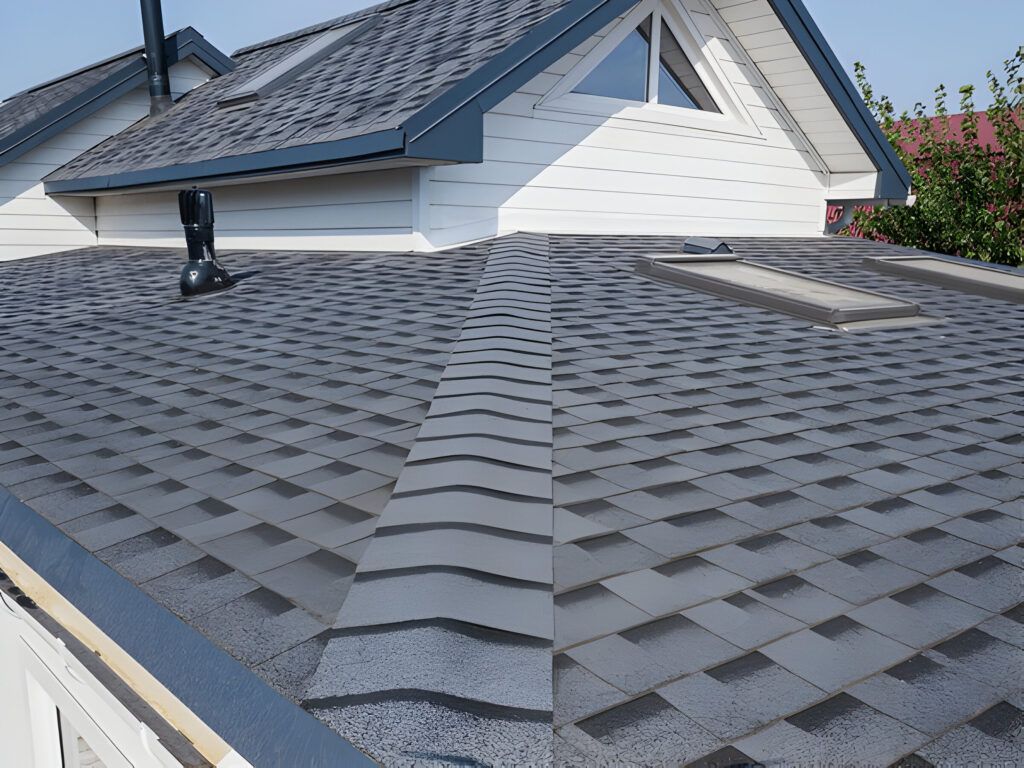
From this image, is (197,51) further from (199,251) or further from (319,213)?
(199,251)

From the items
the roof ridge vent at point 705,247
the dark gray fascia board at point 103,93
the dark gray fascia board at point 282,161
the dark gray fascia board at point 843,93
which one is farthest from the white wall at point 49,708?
the dark gray fascia board at point 103,93

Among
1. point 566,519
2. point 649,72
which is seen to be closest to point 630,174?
point 649,72

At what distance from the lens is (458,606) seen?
1.61m

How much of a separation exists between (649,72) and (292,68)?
4873mm

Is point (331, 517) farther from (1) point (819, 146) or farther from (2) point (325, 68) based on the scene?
(1) point (819, 146)

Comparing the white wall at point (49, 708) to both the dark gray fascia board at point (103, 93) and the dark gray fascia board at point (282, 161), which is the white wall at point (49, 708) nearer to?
the dark gray fascia board at point (282, 161)

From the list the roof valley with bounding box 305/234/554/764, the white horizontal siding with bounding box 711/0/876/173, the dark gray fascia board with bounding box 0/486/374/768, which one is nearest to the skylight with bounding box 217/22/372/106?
the white horizontal siding with bounding box 711/0/876/173

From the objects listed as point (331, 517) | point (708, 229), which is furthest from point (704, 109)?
point (331, 517)

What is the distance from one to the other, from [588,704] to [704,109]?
10367 millimetres

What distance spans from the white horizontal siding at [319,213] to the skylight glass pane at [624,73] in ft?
8.84

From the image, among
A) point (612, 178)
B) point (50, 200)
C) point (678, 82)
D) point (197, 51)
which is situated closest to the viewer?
point (612, 178)

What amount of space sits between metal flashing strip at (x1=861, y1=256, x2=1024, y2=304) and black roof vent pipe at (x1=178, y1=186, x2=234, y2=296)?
6.98m

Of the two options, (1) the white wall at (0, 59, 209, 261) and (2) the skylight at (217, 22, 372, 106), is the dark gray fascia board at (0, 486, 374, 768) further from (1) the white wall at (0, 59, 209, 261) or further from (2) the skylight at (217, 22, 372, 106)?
(1) the white wall at (0, 59, 209, 261)

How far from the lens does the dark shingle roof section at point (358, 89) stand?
7172 mm
